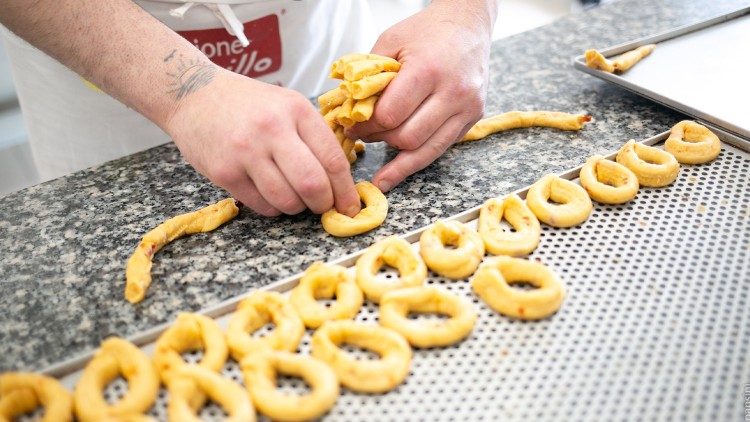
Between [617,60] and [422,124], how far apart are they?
67 cm

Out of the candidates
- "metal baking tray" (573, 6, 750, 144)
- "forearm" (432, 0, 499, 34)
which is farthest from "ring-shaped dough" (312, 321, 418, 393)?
"metal baking tray" (573, 6, 750, 144)

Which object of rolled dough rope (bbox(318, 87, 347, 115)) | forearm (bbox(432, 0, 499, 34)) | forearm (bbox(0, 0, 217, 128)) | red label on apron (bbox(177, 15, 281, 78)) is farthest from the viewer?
red label on apron (bbox(177, 15, 281, 78))

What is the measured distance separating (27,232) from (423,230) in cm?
79

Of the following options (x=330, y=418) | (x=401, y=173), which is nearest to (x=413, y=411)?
(x=330, y=418)

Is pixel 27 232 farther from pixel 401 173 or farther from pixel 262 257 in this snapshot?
pixel 401 173

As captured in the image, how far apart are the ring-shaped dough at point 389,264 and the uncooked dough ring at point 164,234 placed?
1.02 feet

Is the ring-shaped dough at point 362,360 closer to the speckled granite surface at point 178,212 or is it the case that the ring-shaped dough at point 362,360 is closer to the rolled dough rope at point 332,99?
the speckled granite surface at point 178,212

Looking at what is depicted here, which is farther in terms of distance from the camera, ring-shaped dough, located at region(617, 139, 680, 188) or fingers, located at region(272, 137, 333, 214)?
ring-shaped dough, located at region(617, 139, 680, 188)

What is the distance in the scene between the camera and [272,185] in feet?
3.78

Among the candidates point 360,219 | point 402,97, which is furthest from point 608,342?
point 402,97

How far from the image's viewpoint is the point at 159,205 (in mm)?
1353

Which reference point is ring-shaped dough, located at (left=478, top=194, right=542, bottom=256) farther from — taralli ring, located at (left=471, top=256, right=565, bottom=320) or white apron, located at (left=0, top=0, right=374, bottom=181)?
white apron, located at (left=0, top=0, right=374, bottom=181)

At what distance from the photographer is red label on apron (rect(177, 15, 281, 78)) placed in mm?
1555

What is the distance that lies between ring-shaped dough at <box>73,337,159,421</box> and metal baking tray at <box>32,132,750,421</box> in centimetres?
3
